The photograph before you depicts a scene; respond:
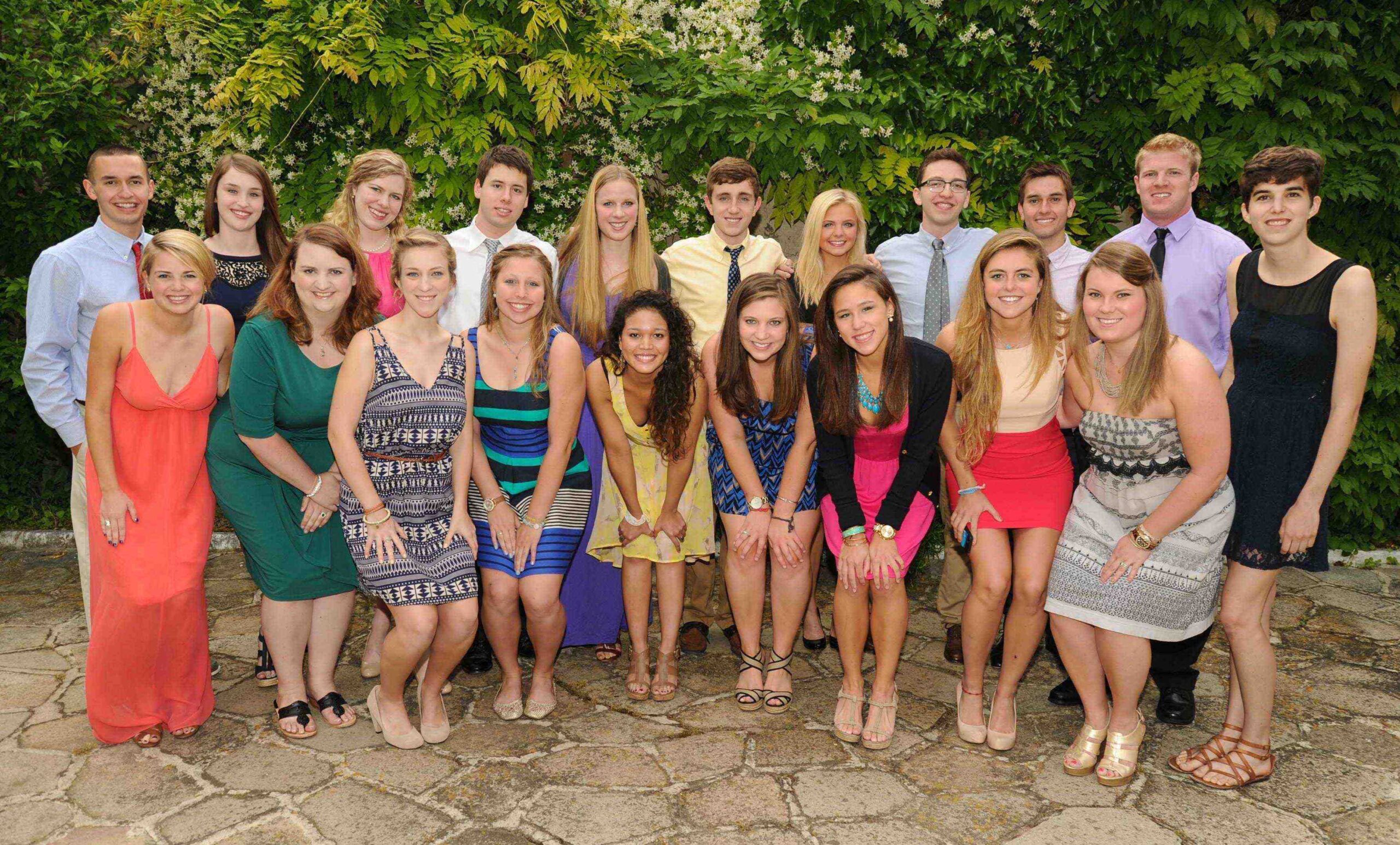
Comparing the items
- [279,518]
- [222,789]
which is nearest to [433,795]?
[222,789]

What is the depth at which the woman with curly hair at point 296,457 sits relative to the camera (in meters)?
3.86

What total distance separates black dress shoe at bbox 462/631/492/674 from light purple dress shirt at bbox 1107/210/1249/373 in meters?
3.41

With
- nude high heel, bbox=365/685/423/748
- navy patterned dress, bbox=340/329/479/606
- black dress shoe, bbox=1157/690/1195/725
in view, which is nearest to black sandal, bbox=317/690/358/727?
nude high heel, bbox=365/685/423/748

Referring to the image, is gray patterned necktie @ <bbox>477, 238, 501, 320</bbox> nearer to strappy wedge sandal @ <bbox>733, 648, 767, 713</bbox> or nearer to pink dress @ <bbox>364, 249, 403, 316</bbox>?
pink dress @ <bbox>364, 249, 403, 316</bbox>

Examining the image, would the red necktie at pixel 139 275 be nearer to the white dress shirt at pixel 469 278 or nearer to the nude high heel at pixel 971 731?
the white dress shirt at pixel 469 278

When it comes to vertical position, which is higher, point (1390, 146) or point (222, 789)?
point (1390, 146)

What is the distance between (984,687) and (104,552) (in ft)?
12.2

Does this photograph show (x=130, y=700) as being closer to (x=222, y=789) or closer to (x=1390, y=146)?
(x=222, y=789)

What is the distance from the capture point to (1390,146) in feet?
19.6

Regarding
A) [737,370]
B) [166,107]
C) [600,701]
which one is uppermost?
[166,107]

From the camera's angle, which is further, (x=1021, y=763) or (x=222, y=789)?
(x=1021, y=763)

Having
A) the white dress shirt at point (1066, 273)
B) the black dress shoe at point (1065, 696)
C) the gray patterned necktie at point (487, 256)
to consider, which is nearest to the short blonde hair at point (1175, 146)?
the white dress shirt at point (1066, 273)

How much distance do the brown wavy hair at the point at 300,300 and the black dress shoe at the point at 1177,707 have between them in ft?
Answer: 11.9

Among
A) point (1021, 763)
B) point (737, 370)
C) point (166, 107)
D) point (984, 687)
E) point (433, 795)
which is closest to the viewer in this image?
point (433, 795)
